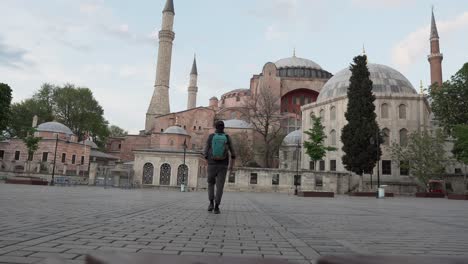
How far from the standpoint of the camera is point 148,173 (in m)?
34.7

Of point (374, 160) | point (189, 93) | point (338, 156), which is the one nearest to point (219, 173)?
point (374, 160)

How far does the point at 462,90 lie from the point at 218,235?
36.2 meters

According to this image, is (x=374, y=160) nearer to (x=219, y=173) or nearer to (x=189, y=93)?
(x=219, y=173)

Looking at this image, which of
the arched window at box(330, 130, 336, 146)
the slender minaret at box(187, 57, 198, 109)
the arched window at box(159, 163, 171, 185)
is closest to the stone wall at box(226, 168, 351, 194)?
the arched window at box(159, 163, 171, 185)

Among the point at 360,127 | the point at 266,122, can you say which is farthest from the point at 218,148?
the point at 266,122

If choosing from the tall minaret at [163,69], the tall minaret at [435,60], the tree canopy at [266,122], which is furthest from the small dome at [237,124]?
the tall minaret at [435,60]

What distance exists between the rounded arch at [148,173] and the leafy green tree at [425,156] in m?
23.2

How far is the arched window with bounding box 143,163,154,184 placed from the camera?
3444 centimetres

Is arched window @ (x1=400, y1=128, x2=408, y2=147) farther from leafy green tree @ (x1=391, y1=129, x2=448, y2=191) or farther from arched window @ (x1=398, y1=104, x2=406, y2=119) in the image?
leafy green tree @ (x1=391, y1=129, x2=448, y2=191)

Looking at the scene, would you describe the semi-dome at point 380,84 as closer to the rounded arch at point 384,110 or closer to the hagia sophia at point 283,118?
the hagia sophia at point 283,118

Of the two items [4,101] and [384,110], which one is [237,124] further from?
[4,101]

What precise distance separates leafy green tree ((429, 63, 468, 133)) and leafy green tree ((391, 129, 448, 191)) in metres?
1.87

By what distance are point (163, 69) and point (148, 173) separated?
2412 cm

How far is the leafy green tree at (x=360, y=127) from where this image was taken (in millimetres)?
29578
